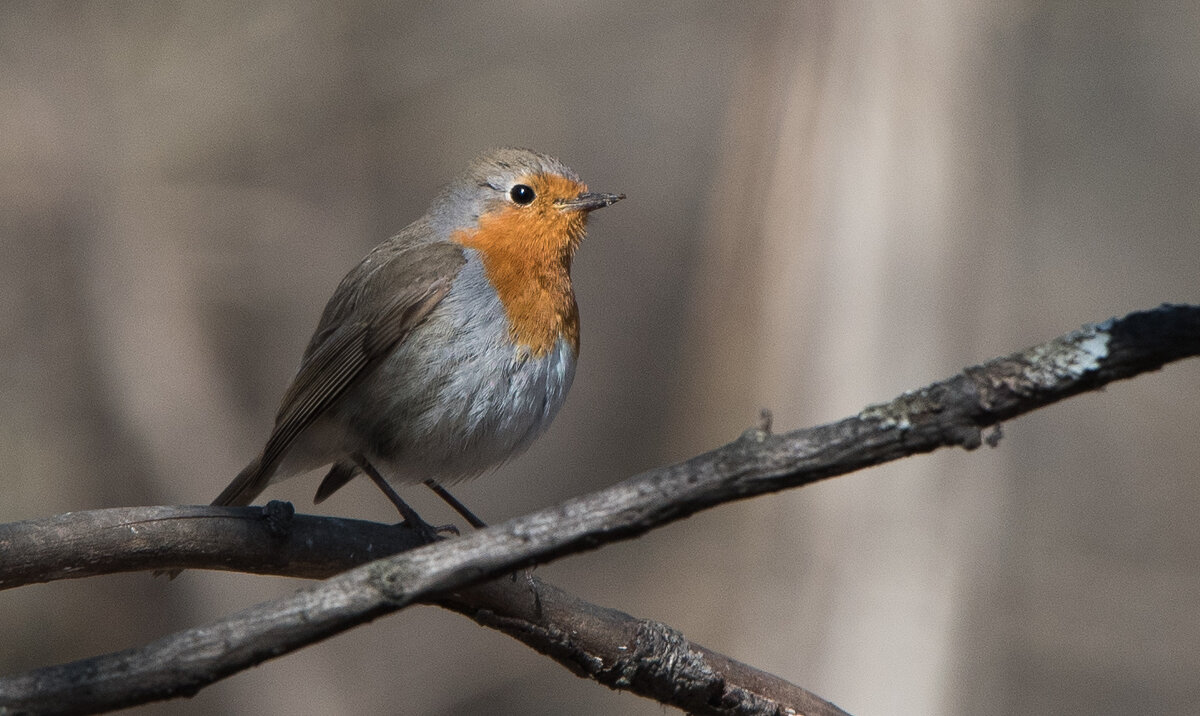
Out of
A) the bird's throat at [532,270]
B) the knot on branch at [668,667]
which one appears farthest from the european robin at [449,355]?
the knot on branch at [668,667]

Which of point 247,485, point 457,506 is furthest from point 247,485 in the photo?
point 457,506

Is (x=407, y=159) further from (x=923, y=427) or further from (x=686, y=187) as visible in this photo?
(x=923, y=427)

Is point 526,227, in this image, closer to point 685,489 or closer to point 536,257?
point 536,257

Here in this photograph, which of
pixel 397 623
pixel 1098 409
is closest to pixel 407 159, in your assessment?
pixel 397 623

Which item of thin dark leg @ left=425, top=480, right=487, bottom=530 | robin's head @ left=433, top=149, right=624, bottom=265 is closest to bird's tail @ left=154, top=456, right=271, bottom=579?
thin dark leg @ left=425, top=480, right=487, bottom=530

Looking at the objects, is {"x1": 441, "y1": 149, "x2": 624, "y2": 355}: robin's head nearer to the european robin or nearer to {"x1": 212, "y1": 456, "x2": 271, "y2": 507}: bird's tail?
the european robin

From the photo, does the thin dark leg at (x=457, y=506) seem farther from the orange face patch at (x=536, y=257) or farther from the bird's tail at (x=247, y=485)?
the orange face patch at (x=536, y=257)
